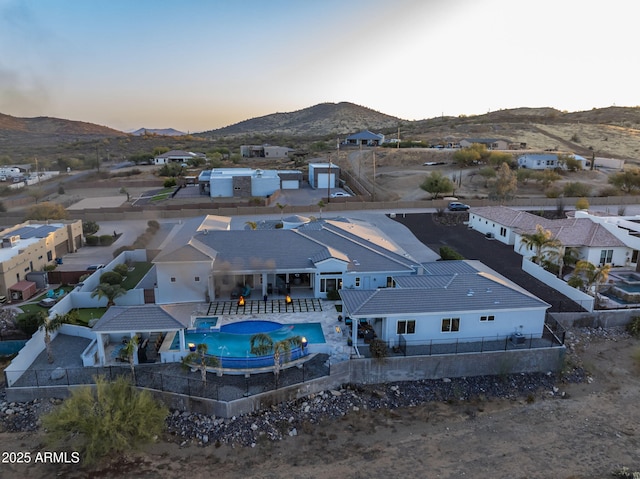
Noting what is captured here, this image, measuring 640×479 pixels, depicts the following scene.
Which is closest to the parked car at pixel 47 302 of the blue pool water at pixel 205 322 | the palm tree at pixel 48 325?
the palm tree at pixel 48 325

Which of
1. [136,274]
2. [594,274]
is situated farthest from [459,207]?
[136,274]

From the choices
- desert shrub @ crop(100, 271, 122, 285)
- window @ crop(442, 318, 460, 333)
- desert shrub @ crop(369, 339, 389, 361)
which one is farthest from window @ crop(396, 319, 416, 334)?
desert shrub @ crop(100, 271, 122, 285)

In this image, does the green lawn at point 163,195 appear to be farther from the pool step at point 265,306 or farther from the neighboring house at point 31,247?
the pool step at point 265,306

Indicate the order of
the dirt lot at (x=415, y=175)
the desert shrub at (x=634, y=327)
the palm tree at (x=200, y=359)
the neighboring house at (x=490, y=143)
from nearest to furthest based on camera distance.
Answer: the palm tree at (x=200, y=359)
the desert shrub at (x=634, y=327)
the dirt lot at (x=415, y=175)
the neighboring house at (x=490, y=143)

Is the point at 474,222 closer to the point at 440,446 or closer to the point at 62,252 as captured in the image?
the point at 440,446

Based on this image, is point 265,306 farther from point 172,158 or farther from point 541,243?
point 172,158

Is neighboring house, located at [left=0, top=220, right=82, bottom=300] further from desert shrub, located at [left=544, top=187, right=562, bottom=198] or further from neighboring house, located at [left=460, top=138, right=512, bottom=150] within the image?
neighboring house, located at [left=460, top=138, right=512, bottom=150]
